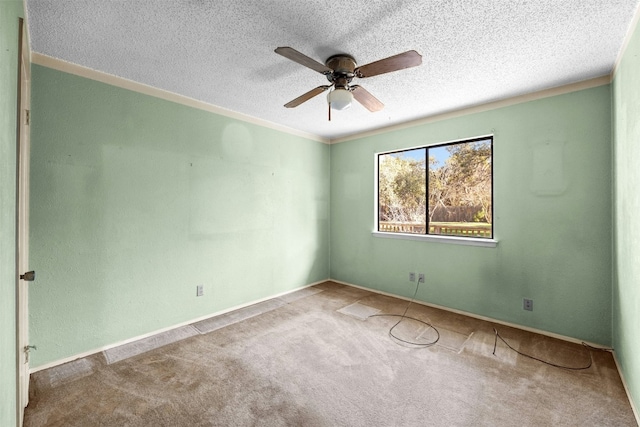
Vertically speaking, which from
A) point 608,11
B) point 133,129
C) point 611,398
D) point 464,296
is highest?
point 608,11

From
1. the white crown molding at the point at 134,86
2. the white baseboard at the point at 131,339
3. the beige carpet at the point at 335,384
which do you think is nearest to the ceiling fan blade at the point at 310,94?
the white crown molding at the point at 134,86

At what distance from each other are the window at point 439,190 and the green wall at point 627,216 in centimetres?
108

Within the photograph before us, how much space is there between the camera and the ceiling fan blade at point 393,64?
5.64ft

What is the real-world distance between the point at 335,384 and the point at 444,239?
90.8 inches

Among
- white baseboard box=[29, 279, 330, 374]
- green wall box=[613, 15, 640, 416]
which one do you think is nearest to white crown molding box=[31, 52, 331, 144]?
white baseboard box=[29, 279, 330, 374]

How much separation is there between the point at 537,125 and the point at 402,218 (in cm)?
190

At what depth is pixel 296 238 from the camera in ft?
14.5

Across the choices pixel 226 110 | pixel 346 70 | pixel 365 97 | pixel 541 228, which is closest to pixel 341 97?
pixel 346 70

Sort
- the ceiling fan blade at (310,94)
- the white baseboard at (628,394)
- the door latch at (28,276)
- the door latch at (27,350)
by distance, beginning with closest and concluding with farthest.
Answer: the door latch at (28,276)
the white baseboard at (628,394)
the door latch at (27,350)
the ceiling fan blade at (310,94)

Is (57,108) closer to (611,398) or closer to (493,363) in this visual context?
(493,363)

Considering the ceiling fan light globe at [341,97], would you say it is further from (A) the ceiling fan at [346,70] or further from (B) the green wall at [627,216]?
(B) the green wall at [627,216]

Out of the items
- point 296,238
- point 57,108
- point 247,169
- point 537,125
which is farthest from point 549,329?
point 57,108

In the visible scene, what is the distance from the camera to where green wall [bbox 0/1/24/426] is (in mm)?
1075

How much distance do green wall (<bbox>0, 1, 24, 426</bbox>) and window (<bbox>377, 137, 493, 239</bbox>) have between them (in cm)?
386
